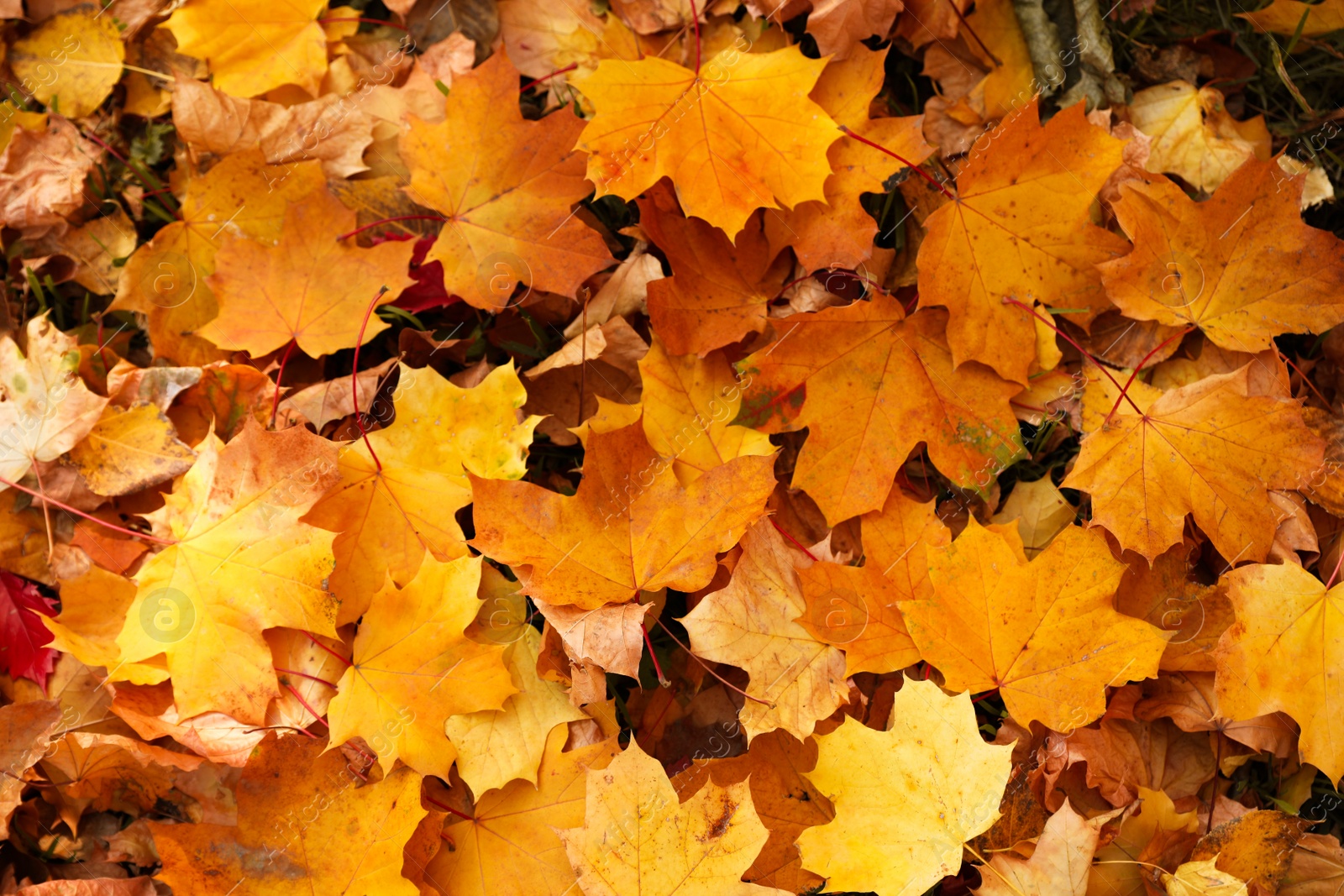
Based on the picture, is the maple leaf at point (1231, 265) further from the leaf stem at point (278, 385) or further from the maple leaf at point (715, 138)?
the leaf stem at point (278, 385)

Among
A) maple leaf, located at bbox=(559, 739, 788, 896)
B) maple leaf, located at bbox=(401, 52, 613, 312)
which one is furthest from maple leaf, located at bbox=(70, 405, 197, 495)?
maple leaf, located at bbox=(559, 739, 788, 896)

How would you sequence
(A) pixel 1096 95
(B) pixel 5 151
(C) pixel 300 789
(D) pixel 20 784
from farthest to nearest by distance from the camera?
(B) pixel 5 151
(A) pixel 1096 95
(D) pixel 20 784
(C) pixel 300 789

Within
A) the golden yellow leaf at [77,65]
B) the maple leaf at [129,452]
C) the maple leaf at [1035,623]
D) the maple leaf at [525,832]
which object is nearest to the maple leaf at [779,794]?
the maple leaf at [525,832]

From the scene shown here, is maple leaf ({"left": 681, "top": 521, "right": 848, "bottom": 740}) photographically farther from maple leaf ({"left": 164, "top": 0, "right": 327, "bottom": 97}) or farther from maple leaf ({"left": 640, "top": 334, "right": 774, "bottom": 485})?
maple leaf ({"left": 164, "top": 0, "right": 327, "bottom": 97})

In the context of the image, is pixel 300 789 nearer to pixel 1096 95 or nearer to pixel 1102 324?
pixel 1102 324

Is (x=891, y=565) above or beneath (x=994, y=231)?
beneath

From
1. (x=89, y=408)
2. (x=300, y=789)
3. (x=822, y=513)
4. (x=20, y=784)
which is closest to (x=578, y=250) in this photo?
(x=822, y=513)

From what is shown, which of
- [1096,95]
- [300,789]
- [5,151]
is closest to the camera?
[300,789]

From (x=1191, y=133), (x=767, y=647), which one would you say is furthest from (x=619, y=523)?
(x=1191, y=133)
